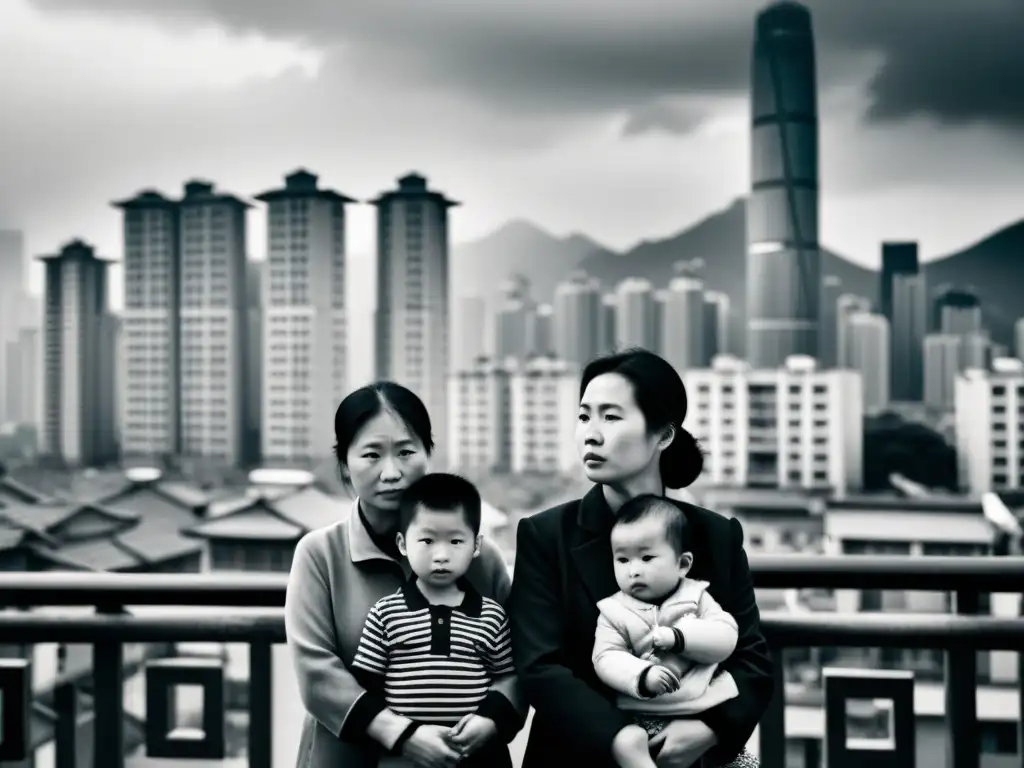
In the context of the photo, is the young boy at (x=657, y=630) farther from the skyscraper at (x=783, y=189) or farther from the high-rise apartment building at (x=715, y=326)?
the skyscraper at (x=783, y=189)

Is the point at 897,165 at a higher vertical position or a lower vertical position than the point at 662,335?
higher

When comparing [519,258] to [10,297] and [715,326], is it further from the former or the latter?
[10,297]

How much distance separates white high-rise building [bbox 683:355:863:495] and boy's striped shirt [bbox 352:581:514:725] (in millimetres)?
17547

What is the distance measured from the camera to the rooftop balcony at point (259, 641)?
3.95ft

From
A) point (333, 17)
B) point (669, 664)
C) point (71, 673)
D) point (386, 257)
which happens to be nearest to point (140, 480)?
point (386, 257)

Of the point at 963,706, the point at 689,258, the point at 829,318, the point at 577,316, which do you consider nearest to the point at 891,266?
the point at 829,318

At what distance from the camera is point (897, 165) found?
21.5m

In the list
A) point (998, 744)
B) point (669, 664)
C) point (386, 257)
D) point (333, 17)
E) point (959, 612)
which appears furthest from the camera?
point (333, 17)

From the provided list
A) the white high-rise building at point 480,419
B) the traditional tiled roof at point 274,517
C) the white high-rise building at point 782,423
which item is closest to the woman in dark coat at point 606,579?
the traditional tiled roof at point 274,517

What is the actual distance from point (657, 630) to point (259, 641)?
58cm

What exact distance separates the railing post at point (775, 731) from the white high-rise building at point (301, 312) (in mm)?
15570

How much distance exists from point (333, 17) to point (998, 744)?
2082 cm

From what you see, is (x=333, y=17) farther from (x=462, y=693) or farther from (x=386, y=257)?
(x=462, y=693)

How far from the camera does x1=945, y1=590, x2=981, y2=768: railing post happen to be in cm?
123
